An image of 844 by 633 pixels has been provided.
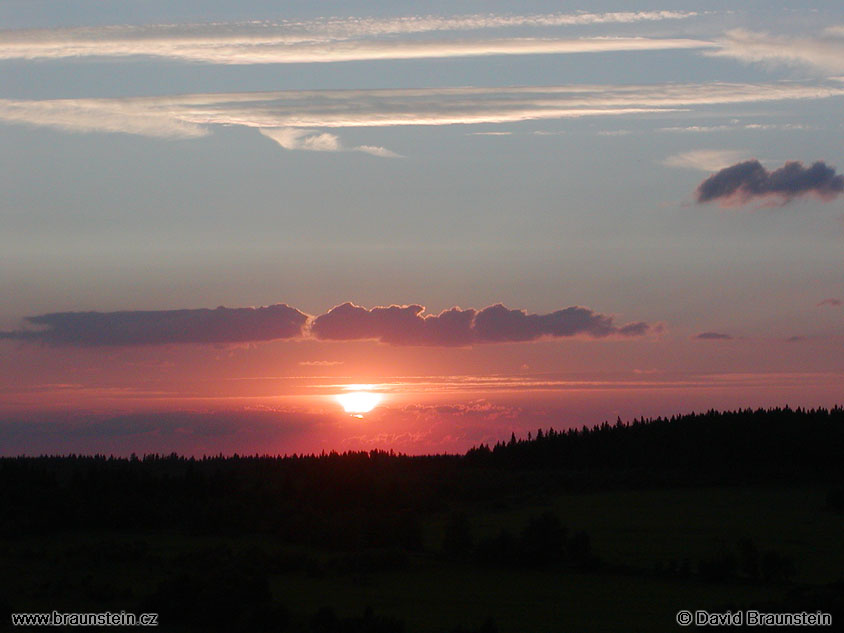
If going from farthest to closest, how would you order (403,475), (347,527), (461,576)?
(403,475) < (347,527) < (461,576)

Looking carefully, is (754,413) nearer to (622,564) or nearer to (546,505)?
(546,505)

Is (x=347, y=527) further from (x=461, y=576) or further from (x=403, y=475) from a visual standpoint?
(x=403, y=475)

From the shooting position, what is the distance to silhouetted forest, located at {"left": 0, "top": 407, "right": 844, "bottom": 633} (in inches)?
1331

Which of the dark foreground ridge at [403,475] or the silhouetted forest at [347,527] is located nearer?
the silhouetted forest at [347,527]

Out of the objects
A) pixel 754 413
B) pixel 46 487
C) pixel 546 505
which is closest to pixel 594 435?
pixel 754 413

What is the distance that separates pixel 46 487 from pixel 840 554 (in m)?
58.8

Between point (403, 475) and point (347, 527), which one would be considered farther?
point (403, 475)

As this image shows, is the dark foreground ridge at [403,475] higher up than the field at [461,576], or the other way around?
the dark foreground ridge at [403,475]

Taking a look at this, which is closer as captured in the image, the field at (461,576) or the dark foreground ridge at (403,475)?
the field at (461,576)

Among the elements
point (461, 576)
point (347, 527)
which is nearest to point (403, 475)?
point (347, 527)

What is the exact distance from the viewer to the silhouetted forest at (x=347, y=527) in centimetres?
3381

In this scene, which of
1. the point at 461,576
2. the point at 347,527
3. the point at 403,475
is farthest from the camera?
the point at 403,475

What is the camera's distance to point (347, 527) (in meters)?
58.6

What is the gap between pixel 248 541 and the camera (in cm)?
6112
